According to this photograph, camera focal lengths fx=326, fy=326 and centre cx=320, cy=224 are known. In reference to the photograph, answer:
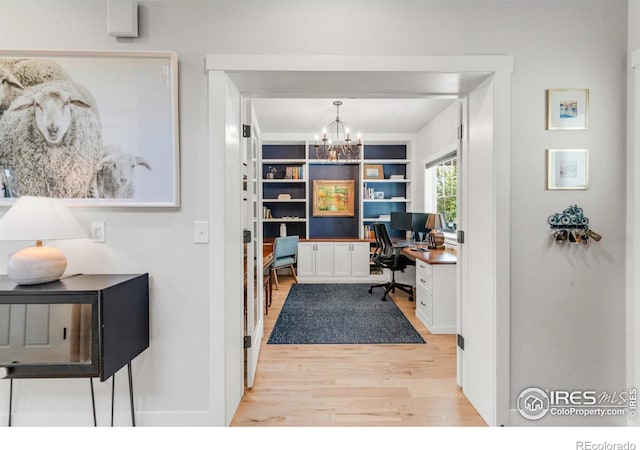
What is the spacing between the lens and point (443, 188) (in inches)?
185

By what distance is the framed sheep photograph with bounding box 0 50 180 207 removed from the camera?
5.92 ft

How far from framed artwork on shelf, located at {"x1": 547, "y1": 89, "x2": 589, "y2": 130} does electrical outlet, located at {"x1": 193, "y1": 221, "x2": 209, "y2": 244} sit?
6.76 feet

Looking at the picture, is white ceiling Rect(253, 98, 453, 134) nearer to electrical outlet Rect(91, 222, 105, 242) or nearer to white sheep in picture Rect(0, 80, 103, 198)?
white sheep in picture Rect(0, 80, 103, 198)

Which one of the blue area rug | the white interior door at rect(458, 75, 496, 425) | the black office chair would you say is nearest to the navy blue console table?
the blue area rug

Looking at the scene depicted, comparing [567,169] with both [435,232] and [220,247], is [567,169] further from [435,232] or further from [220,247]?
[435,232]

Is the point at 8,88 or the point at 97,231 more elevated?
the point at 8,88

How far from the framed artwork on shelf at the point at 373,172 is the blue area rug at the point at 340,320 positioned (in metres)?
2.05

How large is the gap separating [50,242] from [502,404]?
2.77 metres

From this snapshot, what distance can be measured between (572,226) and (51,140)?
2.99m

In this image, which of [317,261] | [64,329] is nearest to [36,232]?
[64,329]

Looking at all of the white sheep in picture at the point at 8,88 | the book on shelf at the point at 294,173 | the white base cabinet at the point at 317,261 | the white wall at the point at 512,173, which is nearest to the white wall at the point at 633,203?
the white wall at the point at 512,173

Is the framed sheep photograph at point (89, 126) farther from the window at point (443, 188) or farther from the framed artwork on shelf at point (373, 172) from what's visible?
the framed artwork on shelf at point (373, 172)

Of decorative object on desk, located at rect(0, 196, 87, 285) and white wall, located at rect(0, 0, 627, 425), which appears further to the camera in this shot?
white wall, located at rect(0, 0, 627, 425)
